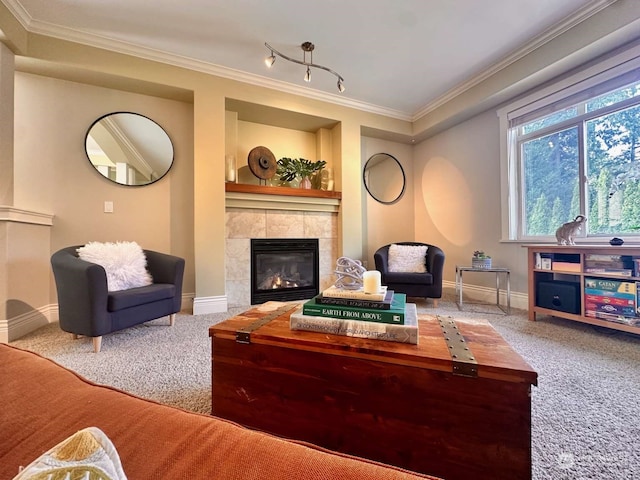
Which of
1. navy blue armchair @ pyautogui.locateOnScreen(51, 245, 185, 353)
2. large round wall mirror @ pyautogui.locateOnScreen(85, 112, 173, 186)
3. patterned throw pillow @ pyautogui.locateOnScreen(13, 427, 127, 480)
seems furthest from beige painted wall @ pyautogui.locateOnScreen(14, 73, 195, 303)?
patterned throw pillow @ pyautogui.locateOnScreen(13, 427, 127, 480)

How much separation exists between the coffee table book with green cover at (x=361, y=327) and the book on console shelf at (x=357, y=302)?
0.19 feet

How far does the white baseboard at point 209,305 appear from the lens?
9.27ft

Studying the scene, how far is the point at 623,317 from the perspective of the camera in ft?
6.57

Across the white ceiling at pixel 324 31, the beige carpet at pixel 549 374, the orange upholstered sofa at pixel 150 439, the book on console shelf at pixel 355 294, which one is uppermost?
the white ceiling at pixel 324 31

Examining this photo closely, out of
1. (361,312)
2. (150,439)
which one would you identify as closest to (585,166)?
(361,312)

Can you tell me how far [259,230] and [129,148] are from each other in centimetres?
162

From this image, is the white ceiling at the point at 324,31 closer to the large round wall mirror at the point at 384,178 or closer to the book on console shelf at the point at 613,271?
the large round wall mirror at the point at 384,178

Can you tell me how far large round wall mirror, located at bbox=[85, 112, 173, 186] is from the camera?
2791 mm

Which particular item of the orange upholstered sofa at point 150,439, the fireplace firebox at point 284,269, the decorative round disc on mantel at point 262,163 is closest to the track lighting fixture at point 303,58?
the decorative round disc on mantel at point 262,163

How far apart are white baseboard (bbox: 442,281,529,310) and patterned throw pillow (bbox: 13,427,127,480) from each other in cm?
359

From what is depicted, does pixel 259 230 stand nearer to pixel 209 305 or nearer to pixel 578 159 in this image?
pixel 209 305

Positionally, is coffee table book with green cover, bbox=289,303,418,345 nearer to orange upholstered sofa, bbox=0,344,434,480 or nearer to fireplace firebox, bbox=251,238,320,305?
orange upholstered sofa, bbox=0,344,434,480

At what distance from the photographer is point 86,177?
2.76 metres

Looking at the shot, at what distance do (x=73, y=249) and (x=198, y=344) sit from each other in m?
1.40
